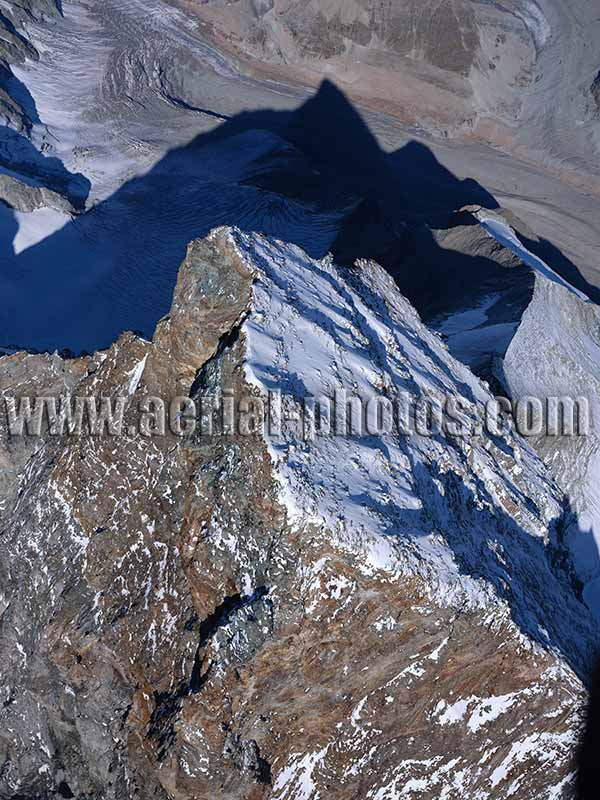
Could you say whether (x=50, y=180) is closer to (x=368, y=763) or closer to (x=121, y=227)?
(x=121, y=227)

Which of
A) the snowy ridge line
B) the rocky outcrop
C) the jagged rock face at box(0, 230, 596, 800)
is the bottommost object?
the rocky outcrop

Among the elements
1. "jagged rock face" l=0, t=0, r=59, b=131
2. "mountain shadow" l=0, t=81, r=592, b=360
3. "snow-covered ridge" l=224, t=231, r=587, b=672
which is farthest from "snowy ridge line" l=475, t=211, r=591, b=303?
"jagged rock face" l=0, t=0, r=59, b=131

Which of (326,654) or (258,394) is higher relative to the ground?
(258,394)

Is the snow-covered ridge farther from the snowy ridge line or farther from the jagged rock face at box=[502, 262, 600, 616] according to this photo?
the snowy ridge line

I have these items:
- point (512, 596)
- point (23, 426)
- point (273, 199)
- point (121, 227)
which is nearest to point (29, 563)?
point (23, 426)

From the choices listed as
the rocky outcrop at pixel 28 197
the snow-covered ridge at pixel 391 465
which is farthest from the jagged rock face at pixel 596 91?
the snow-covered ridge at pixel 391 465

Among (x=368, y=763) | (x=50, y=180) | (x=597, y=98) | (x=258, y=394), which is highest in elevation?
(x=597, y=98)

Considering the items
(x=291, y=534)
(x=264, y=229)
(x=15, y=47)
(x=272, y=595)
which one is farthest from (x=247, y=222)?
(x=272, y=595)
